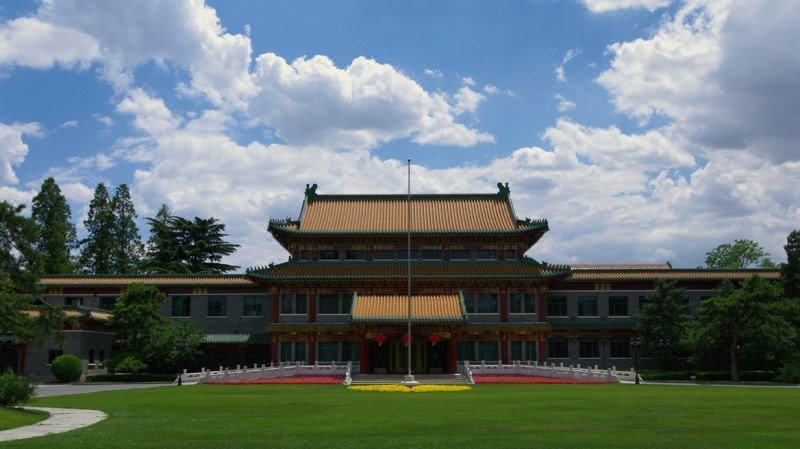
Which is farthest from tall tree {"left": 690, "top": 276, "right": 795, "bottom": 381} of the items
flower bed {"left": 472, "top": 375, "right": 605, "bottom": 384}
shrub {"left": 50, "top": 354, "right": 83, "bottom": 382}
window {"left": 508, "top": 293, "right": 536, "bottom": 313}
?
shrub {"left": 50, "top": 354, "right": 83, "bottom": 382}

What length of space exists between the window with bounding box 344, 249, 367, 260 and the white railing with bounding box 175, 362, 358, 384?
27.4 ft

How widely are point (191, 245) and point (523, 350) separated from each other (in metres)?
42.9

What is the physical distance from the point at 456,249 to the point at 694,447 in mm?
44947

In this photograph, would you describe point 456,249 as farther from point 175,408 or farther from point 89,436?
point 89,436

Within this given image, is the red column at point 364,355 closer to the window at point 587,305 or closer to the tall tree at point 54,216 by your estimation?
the window at point 587,305

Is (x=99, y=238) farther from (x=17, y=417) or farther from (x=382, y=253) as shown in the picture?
(x=17, y=417)

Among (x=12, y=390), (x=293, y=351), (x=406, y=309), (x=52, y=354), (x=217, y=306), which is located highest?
(x=217, y=306)

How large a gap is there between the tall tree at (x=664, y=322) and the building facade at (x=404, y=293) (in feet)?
9.53

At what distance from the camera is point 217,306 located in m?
61.7

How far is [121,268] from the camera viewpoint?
8619 cm

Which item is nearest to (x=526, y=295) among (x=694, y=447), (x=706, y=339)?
(x=706, y=339)

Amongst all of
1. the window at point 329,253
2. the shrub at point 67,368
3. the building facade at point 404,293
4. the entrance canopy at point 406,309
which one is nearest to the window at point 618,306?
the building facade at point 404,293

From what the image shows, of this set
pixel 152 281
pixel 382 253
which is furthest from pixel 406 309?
pixel 152 281

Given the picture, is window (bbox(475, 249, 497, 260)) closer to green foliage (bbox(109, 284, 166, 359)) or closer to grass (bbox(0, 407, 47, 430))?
green foliage (bbox(109, 284, 166, 359))
